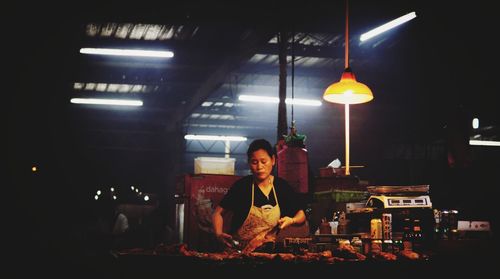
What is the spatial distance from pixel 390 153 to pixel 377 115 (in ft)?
26.4

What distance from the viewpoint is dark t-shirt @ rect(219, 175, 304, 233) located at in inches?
224

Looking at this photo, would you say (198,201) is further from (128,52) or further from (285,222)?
(128,52)

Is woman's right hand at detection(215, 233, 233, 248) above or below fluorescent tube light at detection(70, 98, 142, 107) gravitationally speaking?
below

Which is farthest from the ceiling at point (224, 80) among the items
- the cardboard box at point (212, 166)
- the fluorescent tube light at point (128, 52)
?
the cardboard box at point (212, 166)

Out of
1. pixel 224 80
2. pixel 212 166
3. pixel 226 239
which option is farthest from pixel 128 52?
pixel 226 239

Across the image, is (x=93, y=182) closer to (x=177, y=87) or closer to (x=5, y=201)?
(x=5, y=201)

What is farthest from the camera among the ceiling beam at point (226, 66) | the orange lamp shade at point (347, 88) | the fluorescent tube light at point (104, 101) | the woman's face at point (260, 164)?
the fluorescent tube light at point (104, 101)

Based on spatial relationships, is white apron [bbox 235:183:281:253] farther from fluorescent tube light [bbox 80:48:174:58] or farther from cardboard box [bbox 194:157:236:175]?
fluorescent tube light [bbox 80:48:174:58]

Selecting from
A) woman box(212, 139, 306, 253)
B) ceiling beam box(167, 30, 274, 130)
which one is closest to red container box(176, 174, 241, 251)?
woman box(212, 139, 306, 253)

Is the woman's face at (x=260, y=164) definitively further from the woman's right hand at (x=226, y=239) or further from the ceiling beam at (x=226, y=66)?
the ceiling beam at (x=226, y=66)

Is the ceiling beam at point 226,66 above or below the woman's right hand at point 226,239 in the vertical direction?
above

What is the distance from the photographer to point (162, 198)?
25.7 meters

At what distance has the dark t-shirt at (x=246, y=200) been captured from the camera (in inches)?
224

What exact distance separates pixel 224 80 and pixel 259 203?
10694 millimetres
